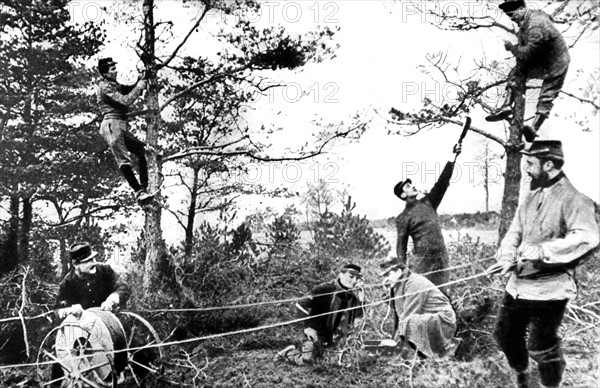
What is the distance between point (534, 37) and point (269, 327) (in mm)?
3459

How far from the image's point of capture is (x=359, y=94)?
565 centimetres

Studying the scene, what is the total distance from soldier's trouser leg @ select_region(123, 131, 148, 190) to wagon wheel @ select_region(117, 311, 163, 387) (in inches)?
47.0

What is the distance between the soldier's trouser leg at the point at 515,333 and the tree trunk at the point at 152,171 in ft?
10.1

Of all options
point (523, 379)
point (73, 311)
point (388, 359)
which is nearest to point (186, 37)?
point (73, 311)

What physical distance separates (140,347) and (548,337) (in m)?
3.43

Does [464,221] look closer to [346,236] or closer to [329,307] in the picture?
[346,236]

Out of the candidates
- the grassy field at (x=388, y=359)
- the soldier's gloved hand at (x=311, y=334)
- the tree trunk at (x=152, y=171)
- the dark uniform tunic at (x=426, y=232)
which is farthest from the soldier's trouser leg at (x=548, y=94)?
the tree trunk at (x=152, y=171)

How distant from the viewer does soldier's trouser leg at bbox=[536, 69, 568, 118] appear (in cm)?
516

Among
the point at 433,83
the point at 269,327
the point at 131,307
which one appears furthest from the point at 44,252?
the point at 433,83

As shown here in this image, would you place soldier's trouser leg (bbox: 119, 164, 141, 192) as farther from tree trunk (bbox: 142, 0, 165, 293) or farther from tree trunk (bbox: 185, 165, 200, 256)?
tree trunk (bbox: 185, 165, 200, 256)

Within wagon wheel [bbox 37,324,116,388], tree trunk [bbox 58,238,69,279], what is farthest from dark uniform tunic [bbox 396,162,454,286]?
Result: tree trunk [bbox 58,238,69,279]

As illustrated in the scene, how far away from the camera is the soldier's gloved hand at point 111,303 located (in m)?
5.12

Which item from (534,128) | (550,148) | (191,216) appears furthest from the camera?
(191,216)

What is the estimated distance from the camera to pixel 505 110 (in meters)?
5.24
